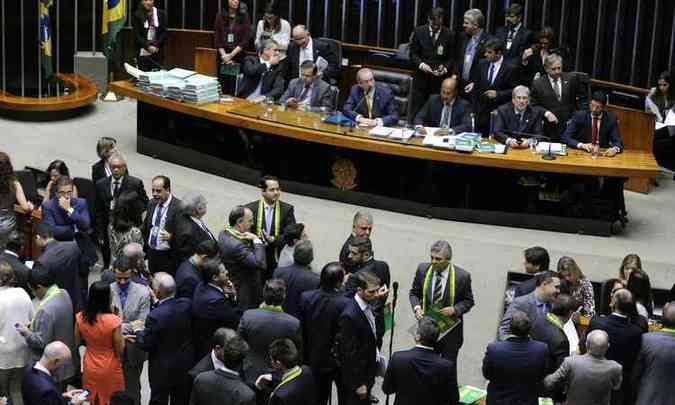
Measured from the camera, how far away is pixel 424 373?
7949mm

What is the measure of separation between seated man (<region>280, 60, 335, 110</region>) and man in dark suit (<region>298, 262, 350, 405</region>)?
5416mm

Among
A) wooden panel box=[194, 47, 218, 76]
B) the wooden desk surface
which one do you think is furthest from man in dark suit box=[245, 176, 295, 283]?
wooden panel box=[194, 47, 218, 76]

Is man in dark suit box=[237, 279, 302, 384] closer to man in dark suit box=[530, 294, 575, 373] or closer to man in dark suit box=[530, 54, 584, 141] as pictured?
man in dark suit box=[530, 294, 575, 373]

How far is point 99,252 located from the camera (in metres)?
11.9

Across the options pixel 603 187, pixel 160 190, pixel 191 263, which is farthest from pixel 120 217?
pixel 603 187

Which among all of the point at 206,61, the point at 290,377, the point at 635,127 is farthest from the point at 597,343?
the point at 206,61

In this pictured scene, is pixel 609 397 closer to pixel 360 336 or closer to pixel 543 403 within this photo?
pixel 543 403

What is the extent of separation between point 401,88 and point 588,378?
6578mm

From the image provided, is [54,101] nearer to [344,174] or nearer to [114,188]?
[344,174]

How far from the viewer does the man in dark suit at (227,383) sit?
764cm

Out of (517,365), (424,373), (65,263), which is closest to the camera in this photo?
(424,373)

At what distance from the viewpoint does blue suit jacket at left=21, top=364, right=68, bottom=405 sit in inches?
301

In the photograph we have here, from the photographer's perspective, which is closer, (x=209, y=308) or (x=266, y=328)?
(x=266, y=328)

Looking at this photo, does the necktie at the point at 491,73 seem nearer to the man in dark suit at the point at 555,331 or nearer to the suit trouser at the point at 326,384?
the man in dark suit at the point at 555,331
